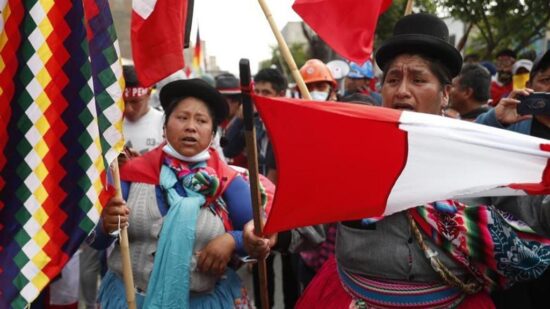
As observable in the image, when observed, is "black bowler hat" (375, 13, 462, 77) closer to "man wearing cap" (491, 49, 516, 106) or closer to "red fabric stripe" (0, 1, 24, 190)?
"red fabric stripe" (0, 1, 24, 190)

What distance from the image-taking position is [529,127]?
9.71 feet

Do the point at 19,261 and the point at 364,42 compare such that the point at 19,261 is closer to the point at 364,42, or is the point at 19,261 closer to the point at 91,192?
the point at 91,192

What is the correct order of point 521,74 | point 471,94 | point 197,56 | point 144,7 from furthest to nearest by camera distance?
point 197,56, point 521,74, point 471,94, point 144,7

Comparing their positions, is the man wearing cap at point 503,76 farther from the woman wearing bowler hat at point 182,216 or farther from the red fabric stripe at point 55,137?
the red fabric stripe at point 55,137

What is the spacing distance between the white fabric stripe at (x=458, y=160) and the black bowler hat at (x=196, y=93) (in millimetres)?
1294

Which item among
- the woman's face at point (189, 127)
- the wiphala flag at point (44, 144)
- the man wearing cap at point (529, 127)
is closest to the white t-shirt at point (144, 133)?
the woman's face at point (189, 127)

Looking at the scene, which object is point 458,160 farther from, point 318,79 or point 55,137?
point 318,79

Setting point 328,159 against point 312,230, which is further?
point 312,230

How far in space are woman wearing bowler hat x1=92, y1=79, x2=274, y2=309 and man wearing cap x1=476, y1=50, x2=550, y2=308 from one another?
1221 millimetres

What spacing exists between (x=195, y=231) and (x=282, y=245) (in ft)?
1.51

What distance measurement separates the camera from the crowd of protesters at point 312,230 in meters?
2.36

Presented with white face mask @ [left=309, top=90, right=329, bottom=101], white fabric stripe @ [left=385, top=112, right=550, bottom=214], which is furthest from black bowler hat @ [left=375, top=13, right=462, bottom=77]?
white face mask @ [left=309, top=90, right=329, bottom=101]

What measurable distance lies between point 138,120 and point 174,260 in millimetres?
2574

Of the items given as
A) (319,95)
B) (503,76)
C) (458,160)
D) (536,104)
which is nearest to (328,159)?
(458,160)
